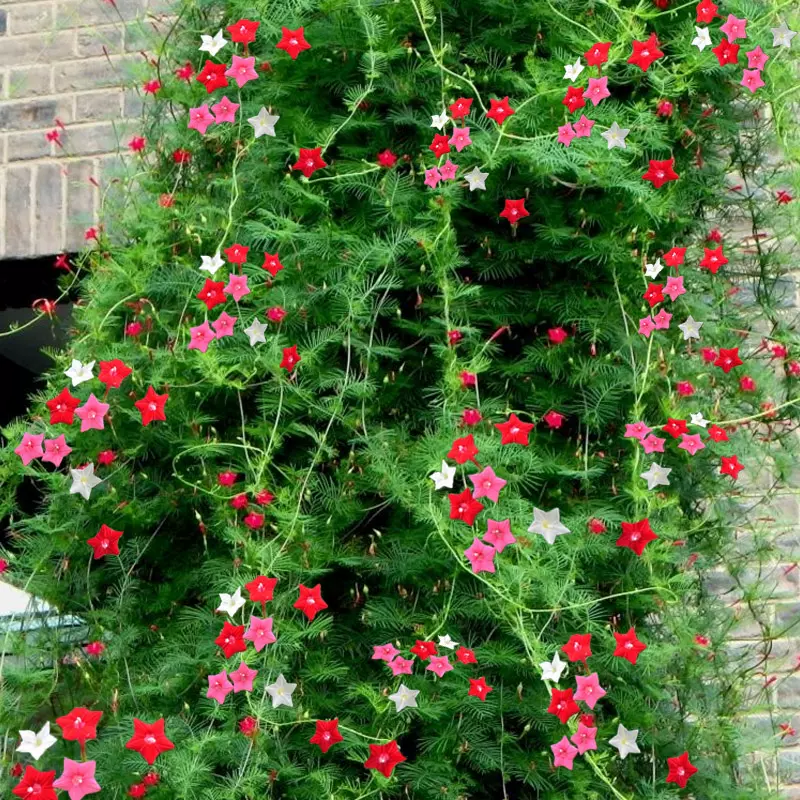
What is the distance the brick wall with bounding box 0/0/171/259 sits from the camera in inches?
129

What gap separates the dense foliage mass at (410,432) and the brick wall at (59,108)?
98 cm

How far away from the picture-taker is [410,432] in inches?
85.4

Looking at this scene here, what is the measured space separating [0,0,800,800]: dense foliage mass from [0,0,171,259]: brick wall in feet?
3.20

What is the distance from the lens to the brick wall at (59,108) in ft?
A: 10.7

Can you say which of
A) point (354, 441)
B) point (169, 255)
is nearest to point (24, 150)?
point (169, 255)

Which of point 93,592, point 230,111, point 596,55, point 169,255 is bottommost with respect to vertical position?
point 93,592

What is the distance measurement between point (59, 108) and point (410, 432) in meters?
1.77

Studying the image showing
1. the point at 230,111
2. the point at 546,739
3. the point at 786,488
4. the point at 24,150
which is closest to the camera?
the point at 546,739

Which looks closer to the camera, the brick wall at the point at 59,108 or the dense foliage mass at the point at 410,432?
the dense foliage mass at the point at 410,432

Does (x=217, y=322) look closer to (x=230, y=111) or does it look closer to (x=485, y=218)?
(x=230, y=111)

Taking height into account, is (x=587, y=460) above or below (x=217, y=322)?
below

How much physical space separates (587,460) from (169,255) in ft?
2.83

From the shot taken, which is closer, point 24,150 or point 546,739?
point 546,739

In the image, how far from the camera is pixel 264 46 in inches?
90.4
